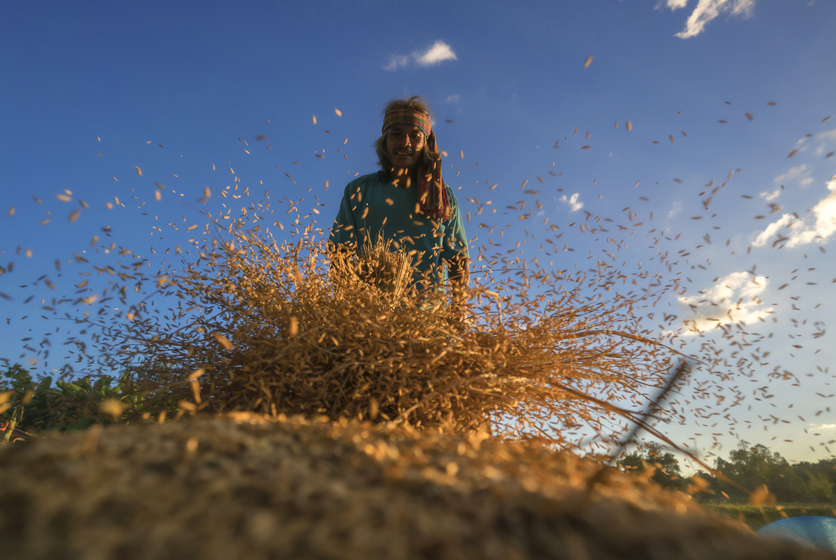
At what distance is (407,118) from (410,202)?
21.6 inches

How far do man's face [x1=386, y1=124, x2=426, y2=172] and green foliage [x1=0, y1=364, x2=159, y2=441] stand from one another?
1964 mm

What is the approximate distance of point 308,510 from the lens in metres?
0.49

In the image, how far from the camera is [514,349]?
1451mm

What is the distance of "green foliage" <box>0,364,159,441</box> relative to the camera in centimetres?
147

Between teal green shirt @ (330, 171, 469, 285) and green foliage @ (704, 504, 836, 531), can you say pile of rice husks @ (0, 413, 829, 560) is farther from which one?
teal green shirt @ (330, 171, 469, 285)

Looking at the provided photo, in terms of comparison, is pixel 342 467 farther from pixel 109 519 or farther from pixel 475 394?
pixel 475 394

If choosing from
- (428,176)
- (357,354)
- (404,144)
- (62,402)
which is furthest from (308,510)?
(404,144)

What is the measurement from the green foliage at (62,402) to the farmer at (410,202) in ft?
4.73

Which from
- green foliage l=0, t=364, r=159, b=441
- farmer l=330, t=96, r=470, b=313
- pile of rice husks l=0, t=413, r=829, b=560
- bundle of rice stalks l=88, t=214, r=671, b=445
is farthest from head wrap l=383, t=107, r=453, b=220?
pile of rice husks l=0, t=413, r=829, b=560

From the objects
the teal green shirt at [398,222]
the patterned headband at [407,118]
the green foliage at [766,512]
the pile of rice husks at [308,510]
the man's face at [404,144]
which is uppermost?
the patterned headband at [407,118]

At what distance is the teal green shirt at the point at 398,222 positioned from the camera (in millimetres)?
2689

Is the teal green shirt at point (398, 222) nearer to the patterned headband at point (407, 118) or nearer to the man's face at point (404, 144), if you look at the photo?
the man's face at point (404, 144)

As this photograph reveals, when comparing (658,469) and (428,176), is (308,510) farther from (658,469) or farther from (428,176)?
(428,176)

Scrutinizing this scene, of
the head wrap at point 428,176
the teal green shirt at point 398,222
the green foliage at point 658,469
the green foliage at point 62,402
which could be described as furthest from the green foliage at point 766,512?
the head wrap at point 428,176
